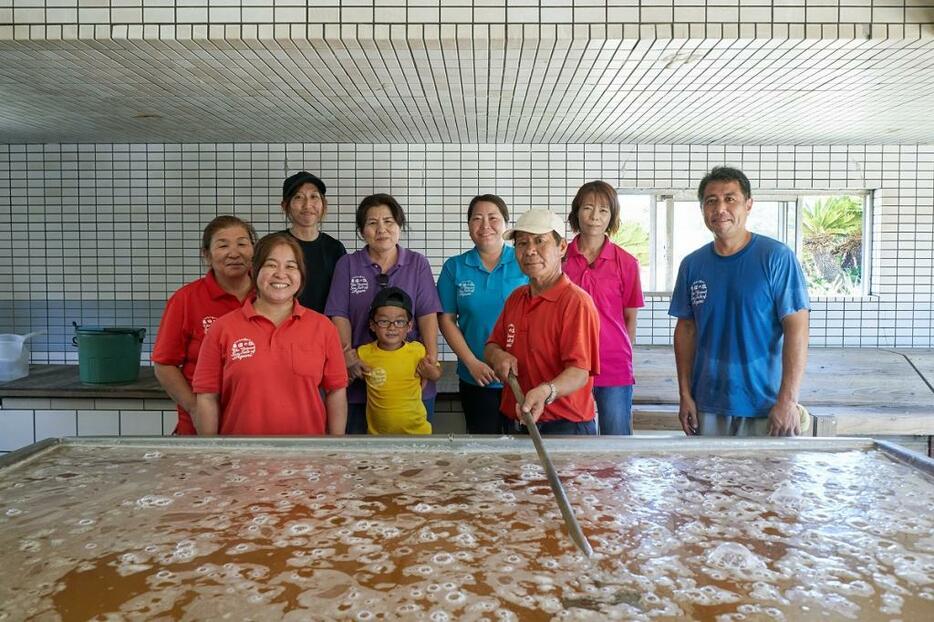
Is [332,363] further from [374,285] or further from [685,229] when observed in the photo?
[685,229]

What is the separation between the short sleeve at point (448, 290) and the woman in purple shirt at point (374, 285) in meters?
0.07

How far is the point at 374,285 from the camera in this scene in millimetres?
2830

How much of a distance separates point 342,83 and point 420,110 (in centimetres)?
64

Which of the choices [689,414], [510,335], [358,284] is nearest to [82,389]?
[358,284]

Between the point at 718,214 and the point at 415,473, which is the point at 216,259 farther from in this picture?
the point at 718,214

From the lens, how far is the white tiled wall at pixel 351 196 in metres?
4.74

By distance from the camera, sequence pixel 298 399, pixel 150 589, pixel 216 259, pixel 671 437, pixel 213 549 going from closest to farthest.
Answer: pixel 150 589, pixel 213 549, pixel 671 437, pixel 298 399, pixel 216 259

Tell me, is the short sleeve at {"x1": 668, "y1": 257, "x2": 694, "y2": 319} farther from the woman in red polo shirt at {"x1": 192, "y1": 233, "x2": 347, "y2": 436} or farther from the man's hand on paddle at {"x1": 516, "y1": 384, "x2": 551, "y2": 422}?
the woman in red polo shirt at {"x1": 192, "y1": 233, "x2": 347, "y2": 436}

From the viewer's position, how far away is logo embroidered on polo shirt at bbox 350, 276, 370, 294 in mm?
2826

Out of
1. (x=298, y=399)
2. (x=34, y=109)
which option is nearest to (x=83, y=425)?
(x=34, y=109)

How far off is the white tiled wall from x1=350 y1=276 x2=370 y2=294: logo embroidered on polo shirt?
199 cm

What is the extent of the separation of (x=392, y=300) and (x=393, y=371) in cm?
27

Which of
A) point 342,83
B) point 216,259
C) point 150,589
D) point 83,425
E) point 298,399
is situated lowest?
point 83,425

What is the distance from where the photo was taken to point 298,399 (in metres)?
2.15
